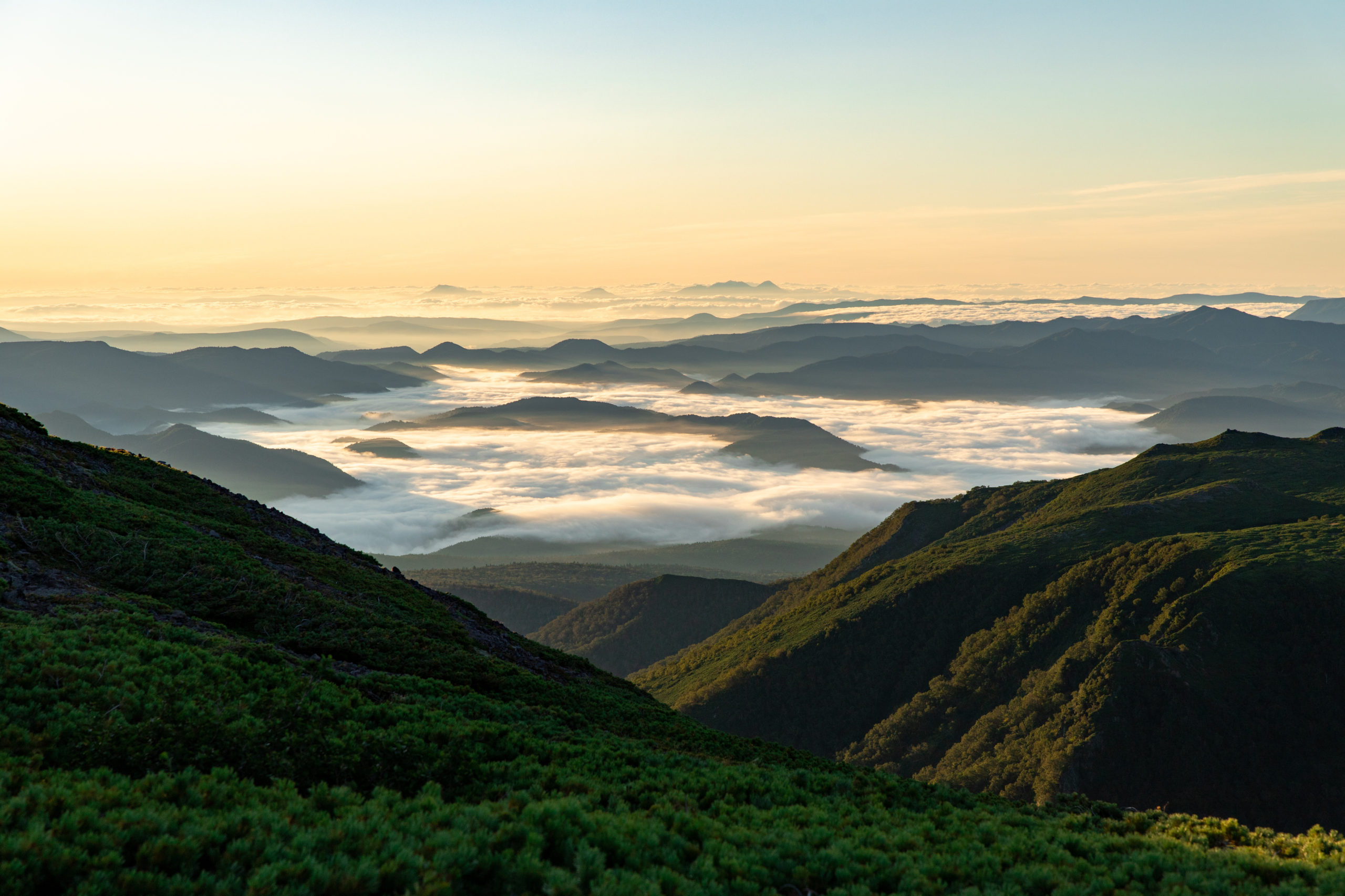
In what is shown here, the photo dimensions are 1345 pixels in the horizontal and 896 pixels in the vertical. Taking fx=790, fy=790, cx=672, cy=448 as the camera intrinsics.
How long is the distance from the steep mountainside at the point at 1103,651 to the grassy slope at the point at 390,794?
5095 centimetres

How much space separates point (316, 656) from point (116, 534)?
45.8 feet

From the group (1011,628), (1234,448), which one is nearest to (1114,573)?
(1011,628)

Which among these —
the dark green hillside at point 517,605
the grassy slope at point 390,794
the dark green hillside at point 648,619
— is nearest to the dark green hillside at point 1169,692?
the grassy slope at point 390,794

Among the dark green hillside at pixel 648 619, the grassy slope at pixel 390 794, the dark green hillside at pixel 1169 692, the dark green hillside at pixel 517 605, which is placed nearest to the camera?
the grassy slope at pixel 390 794

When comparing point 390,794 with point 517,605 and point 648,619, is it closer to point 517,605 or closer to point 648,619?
point 648,619

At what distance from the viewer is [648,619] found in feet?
550

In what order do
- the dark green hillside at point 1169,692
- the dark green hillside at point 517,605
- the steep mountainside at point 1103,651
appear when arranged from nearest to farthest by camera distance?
1. the dark green hillside at point 1169,692
2. the steep mountainside at point 1103,651
3. the dark green hillside at point 517,605

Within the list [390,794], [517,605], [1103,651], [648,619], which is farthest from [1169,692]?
[517,605]

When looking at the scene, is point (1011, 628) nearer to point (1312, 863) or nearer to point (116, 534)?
point (1312, 863)

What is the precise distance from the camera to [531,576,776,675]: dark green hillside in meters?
159

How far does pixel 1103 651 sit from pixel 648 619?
103 metres

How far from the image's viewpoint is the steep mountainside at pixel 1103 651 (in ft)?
216

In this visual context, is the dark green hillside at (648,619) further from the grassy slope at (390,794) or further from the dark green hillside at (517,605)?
the grassy slope at (390,794)

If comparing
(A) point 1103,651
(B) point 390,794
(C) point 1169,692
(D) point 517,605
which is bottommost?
(D) point 517,605
